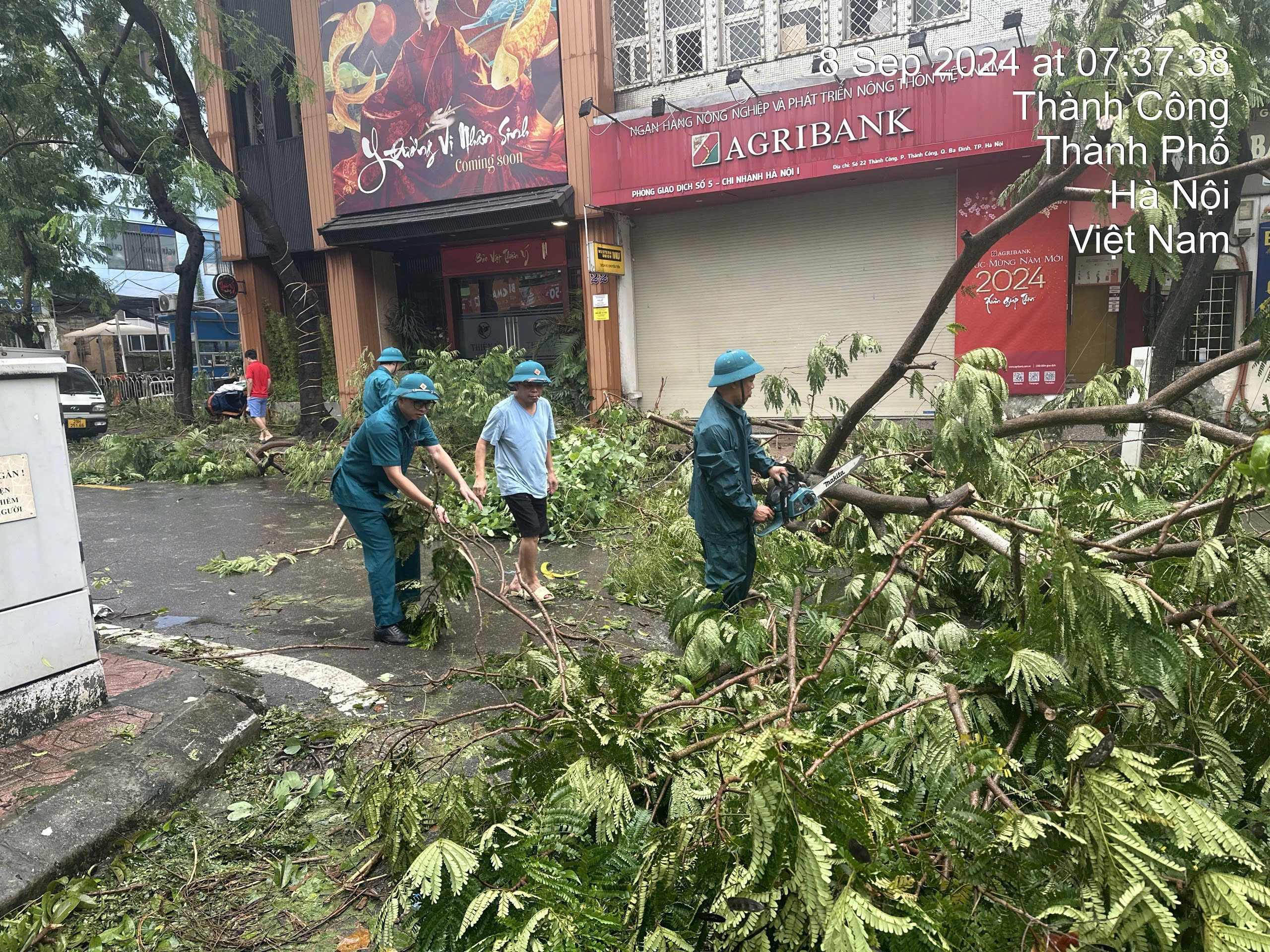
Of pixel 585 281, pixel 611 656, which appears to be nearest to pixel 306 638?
pixel 611 656

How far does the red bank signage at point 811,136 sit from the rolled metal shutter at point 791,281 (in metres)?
1.05

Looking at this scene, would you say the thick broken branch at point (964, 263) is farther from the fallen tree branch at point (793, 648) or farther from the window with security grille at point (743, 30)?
the window with security grille at point (743, 30)

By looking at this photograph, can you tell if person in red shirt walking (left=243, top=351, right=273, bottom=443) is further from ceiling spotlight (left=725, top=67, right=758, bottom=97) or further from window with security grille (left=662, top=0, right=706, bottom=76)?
ceiling spotlight (left=725, top=67, right=758, bottom=97)

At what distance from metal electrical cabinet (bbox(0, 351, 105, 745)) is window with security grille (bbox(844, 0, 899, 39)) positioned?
11.4 meters

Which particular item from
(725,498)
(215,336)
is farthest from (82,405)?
(215,336)

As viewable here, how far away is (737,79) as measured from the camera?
11.7 meters

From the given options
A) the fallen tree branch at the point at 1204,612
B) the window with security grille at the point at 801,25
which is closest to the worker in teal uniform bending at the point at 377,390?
the fallen tree branch at the point at 1204,612

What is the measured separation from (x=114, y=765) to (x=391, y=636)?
1.94 meters

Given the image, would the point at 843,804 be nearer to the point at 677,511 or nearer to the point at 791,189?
the point at 677,511

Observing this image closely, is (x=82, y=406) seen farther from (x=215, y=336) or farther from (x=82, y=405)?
(x=215, y=336)

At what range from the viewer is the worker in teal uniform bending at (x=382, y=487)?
5242mm

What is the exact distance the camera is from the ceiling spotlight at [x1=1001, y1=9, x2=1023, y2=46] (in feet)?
33.8

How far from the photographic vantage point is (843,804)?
1941 millimetres

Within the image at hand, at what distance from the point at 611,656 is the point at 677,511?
4.45 metres
